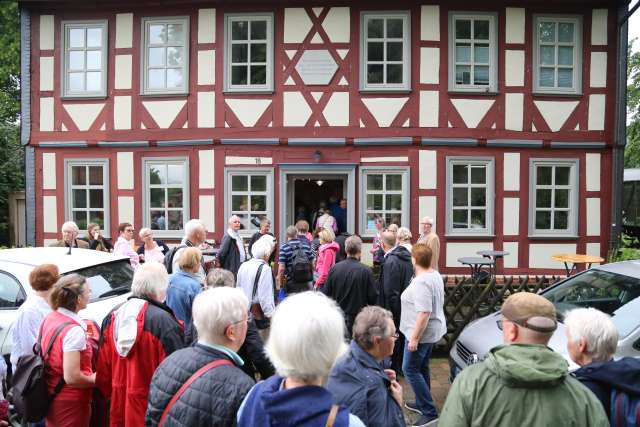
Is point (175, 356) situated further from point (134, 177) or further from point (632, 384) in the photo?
point (134, 177)

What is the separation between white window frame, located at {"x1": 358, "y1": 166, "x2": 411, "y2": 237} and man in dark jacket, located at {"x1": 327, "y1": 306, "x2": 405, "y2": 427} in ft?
29.3

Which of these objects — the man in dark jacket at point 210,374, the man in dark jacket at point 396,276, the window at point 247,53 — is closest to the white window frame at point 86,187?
the window at point 247,53

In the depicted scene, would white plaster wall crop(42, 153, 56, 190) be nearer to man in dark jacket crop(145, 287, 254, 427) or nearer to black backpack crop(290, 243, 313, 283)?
black backpack crop(290, 243, 313, 283)

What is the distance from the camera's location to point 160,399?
2389 millimetres

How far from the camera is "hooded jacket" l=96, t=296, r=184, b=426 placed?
10.1 feet

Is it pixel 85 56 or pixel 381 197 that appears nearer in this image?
pixel 381 197

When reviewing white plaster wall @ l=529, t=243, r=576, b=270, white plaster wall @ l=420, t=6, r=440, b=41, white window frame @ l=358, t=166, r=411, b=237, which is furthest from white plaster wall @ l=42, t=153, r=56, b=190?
white plaster wall @ l=529, t=243, r=576, b=270

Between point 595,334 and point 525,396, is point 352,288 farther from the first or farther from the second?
point 525,396

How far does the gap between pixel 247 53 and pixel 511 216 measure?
22.9 ft

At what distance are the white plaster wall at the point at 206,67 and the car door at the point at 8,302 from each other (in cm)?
716

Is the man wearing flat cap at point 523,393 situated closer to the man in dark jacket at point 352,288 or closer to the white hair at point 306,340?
the white hair at point 306,340

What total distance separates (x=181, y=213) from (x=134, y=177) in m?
1.36

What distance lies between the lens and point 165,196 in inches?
467

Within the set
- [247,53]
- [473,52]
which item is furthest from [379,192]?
[247,53]
